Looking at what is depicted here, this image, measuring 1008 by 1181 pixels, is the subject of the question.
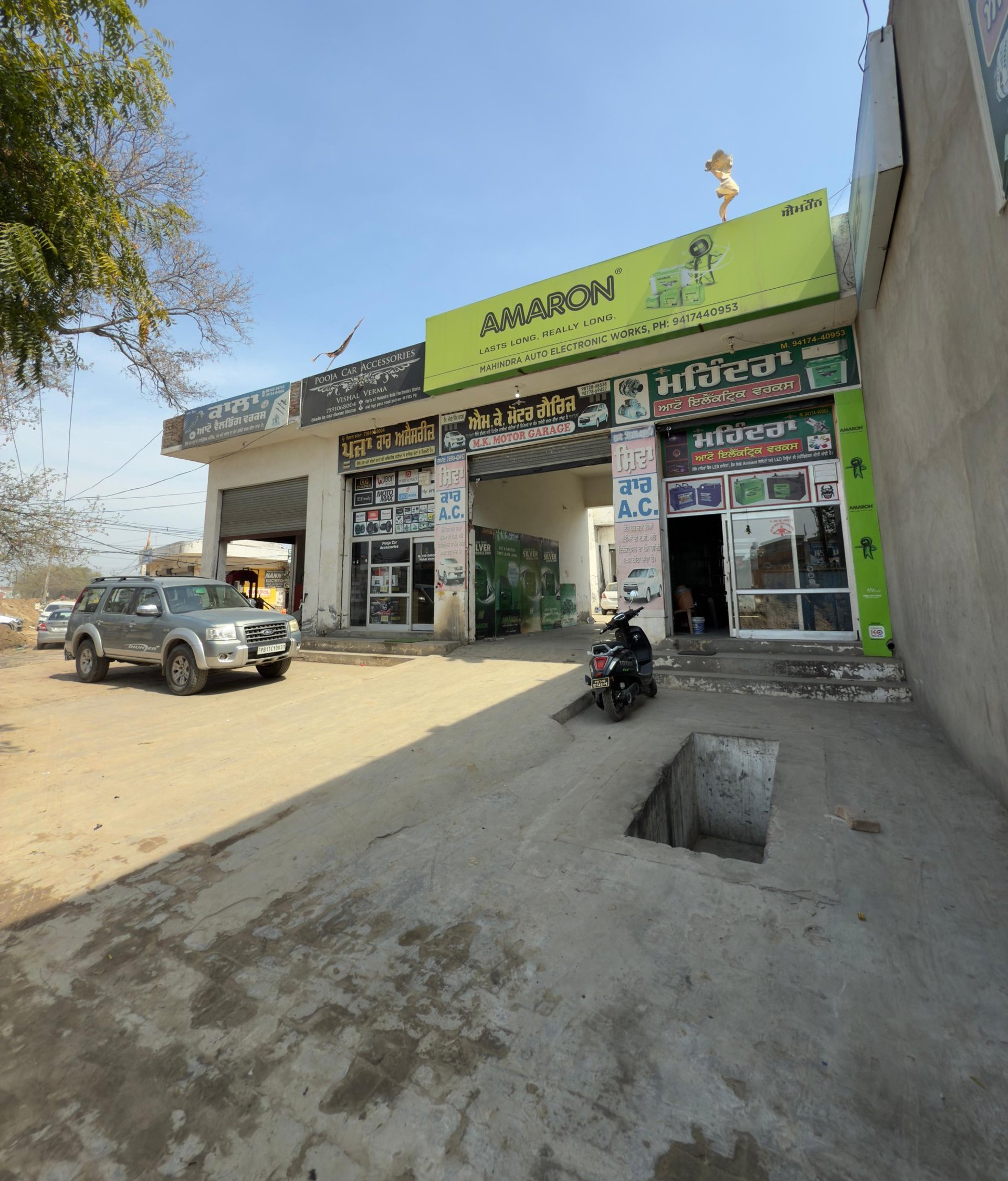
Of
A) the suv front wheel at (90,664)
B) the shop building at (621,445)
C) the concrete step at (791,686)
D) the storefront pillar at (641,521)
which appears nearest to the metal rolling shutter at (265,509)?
the shop building at (621,445)

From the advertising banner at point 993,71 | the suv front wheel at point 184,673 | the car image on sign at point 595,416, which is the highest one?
the car image on sign at point 595,416

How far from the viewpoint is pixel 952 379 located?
3488mm

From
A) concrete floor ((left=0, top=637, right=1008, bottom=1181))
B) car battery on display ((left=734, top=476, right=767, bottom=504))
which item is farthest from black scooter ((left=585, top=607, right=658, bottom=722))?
car battery on display ((left=734, top=476, right=767, bottom=504))

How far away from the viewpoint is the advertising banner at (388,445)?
38.3ft

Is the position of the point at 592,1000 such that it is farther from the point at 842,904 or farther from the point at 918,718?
the point at 918,718

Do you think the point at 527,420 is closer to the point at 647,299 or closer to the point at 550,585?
the point at 647,299

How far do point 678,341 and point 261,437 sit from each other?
34.9ft

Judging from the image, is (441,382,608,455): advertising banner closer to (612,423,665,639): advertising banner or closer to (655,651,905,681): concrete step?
(612,423,665,639): advertising banner

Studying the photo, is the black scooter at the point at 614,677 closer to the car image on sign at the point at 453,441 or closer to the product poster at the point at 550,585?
the car image on sign at the point at 453,441

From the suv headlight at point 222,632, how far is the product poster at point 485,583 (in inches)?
196

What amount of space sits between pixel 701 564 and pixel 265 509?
11.8 m

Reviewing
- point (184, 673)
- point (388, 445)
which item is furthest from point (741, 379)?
point (184, 673)

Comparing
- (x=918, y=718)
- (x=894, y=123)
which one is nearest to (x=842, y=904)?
(x=918, y=718)

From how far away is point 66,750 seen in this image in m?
5.13
